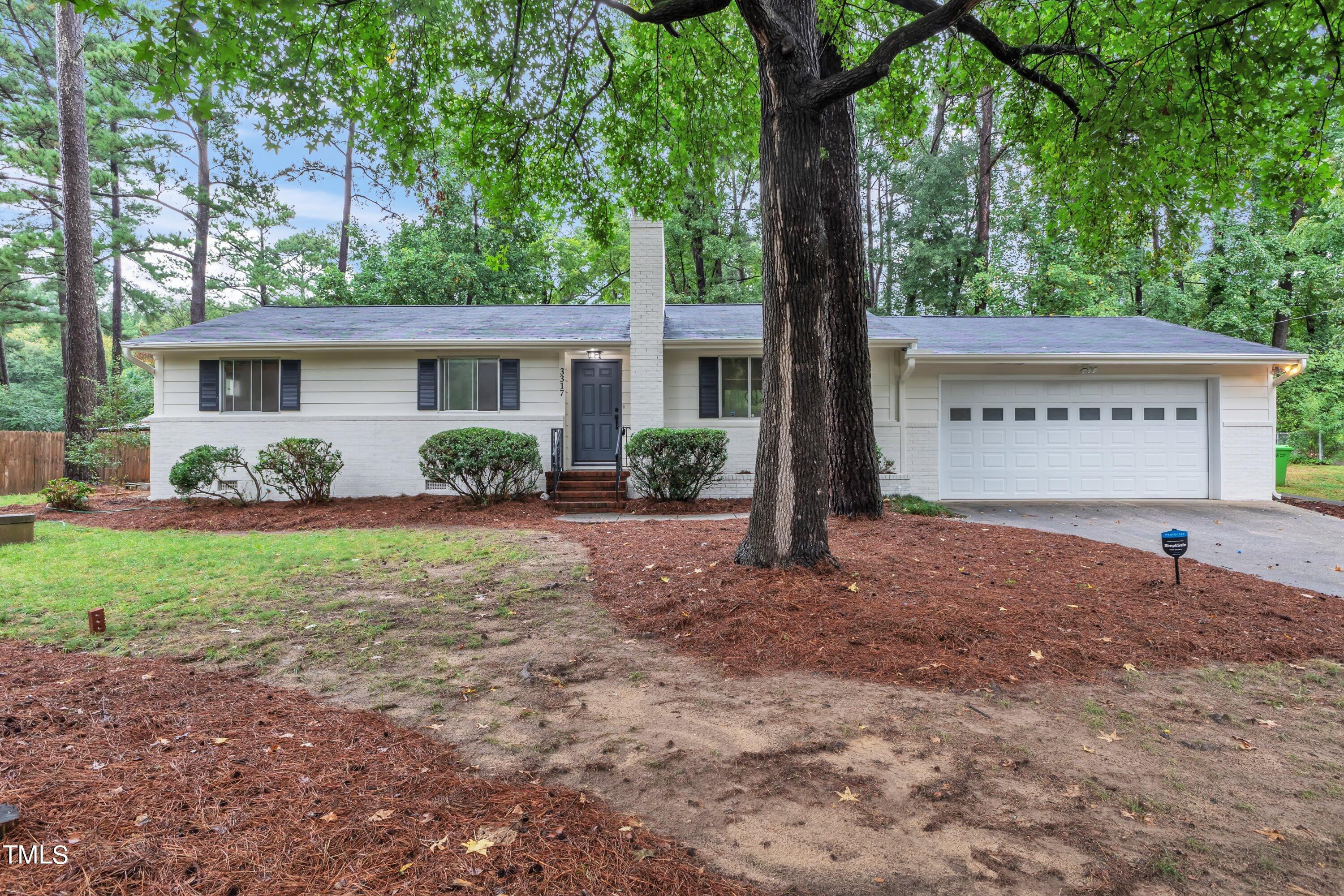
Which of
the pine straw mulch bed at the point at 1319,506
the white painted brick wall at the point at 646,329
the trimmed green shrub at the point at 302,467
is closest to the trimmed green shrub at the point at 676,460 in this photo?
the white painted brick wall at the point at 646,329

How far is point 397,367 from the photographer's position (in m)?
11.9

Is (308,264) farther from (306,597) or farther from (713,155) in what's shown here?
(306,597)

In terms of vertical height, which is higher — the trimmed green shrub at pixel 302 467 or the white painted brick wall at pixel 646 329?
the white painted brick wall at pixel 646 329

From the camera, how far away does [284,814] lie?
7.00ft

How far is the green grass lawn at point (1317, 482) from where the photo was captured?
13023 mm

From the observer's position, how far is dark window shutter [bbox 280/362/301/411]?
11.8 metres

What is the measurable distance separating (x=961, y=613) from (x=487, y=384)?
9800 mm

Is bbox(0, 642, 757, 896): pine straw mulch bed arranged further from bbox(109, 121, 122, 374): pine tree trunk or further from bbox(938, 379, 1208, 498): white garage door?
bbox(109, 121, 122, 374): pine tree trunk

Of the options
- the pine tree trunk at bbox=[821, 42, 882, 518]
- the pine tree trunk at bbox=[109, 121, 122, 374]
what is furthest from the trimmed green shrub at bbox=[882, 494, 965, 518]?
the pine tree trunk at bbox=[109, 121, 122, 374]

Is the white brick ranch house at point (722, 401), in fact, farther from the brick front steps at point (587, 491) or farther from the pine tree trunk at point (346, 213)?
the pine tree trunk at point (346, 213)

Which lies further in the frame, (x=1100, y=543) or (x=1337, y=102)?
(x=1100, y=543)

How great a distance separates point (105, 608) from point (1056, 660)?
6712 millimetres

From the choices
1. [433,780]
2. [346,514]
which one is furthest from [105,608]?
[346,514]

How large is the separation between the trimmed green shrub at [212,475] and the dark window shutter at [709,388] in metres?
8.12
